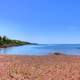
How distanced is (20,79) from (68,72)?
394 cm

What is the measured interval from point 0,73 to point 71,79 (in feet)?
15.8

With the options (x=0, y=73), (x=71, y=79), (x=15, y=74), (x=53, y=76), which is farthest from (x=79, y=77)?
(x=0, y=73)

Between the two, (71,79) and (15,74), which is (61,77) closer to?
(71,79)

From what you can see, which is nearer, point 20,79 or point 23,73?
point 20,79

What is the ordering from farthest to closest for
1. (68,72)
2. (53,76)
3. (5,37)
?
(5,37)
(68,72)
(53,76)

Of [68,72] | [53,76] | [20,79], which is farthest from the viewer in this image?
[68,72]

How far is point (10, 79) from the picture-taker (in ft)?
44.3

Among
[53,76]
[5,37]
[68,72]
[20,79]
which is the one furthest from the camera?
[5,37]

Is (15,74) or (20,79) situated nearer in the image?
(20,79)

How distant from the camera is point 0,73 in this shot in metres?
15.3

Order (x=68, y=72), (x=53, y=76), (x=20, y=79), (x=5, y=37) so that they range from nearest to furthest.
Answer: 1. (x=20, y=79)
2. (x=53, y=76)
3. (x=68, y=72)
4. (x=5, y=37)

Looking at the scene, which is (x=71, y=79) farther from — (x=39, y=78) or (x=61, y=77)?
(x=39, y=78)

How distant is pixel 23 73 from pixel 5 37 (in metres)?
139

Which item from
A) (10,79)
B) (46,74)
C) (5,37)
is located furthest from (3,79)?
(5,37)
